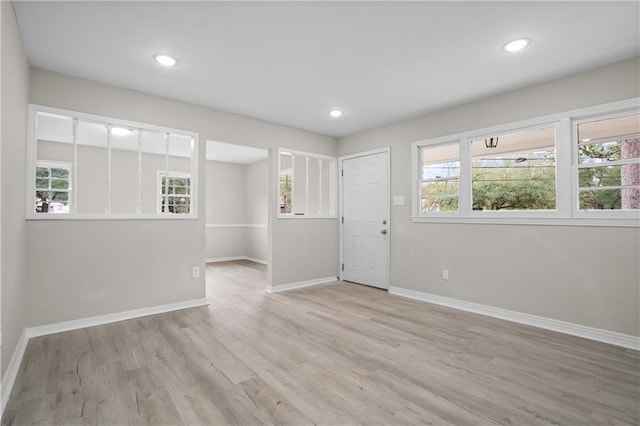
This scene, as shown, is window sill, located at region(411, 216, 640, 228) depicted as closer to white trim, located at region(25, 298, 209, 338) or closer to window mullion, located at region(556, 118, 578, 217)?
window mullion, located at region(556, 118, 578, 217)

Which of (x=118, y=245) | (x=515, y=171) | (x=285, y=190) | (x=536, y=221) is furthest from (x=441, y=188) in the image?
(x=118, y=245)

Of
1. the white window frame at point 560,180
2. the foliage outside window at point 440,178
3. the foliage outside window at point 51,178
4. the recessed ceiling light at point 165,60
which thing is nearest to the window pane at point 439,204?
the foliage outside window at point 440,178

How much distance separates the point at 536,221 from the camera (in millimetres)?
3268

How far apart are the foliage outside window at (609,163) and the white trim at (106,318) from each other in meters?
4.39

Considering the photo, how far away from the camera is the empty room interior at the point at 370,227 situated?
2043 millimetres

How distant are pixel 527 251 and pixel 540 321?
714 mm

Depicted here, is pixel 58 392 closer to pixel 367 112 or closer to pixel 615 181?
pixel 367 112

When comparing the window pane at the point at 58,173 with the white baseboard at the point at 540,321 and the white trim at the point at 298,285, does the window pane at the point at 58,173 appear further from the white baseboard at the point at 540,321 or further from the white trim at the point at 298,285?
the white baseboard at the point at 540,321

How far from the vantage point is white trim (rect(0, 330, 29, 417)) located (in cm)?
186

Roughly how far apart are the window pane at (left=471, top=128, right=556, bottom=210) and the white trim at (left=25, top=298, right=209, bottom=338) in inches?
146

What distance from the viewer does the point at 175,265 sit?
3.74 metres

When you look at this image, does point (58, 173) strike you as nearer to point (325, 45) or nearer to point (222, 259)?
point (222, 259)

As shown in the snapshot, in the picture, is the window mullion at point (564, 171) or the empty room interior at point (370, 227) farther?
the window mullion at point (564, 171)

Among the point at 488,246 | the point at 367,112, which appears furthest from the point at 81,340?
the point at 488,246
